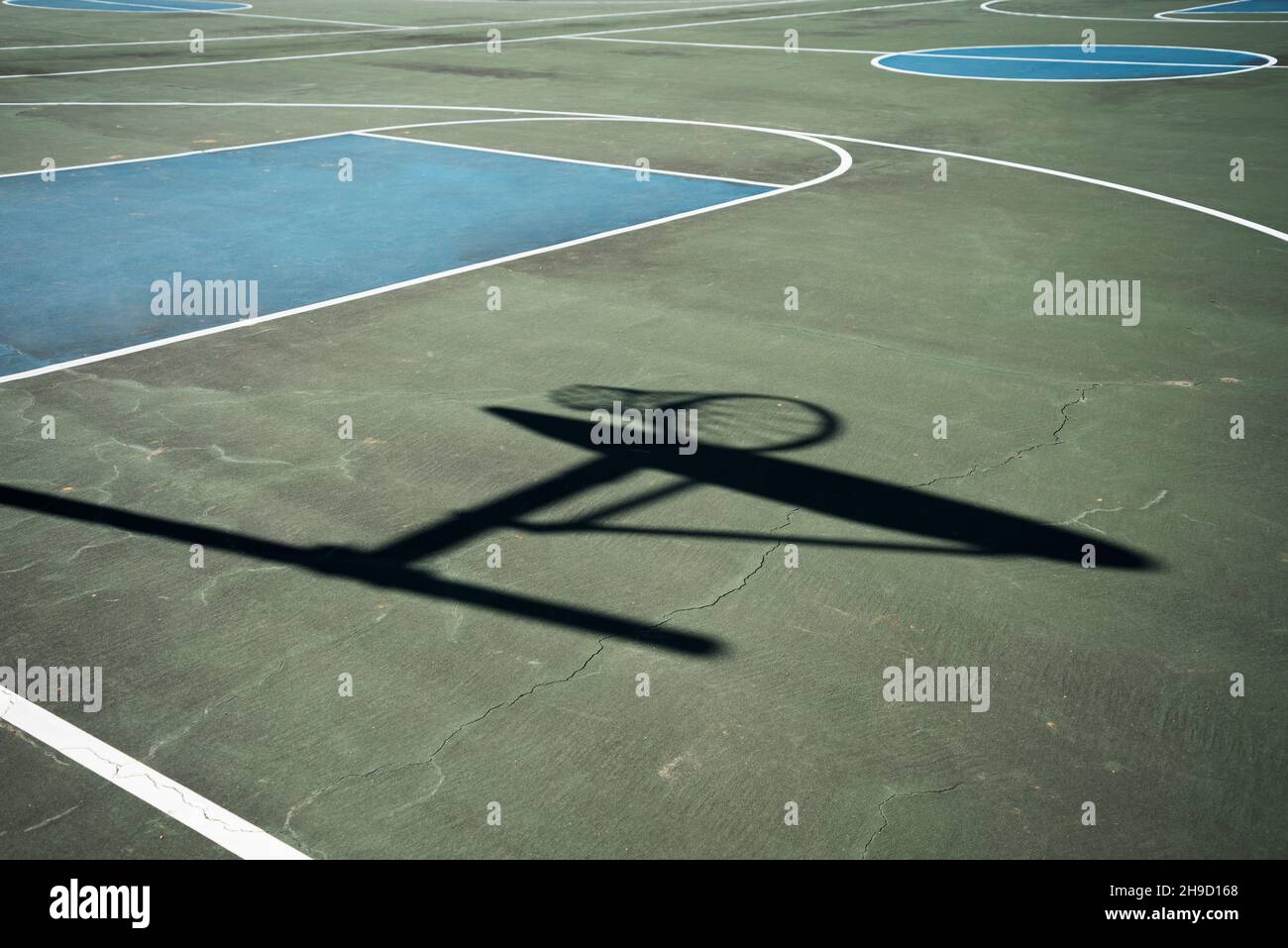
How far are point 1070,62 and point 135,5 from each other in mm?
30546

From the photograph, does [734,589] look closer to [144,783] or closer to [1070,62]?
[144,783]

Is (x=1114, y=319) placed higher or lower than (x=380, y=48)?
lower

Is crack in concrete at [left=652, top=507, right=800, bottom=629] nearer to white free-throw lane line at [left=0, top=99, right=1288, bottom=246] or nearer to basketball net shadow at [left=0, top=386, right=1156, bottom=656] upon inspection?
basketball net shadow at [left=0, top=386, right=1156, bottom=656]

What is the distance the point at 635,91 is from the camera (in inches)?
856

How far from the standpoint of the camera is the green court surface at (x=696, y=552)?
470 cm

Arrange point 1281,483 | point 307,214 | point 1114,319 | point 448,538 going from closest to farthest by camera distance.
→ point 448,538 → point 1281,483 → point 1114,319 → point 307,214

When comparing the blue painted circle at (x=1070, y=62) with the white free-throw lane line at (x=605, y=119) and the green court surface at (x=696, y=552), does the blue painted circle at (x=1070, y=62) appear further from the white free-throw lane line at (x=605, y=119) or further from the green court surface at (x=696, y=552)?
the green court surface at (x=696, y=552)

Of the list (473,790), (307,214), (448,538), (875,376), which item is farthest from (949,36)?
(473,790)

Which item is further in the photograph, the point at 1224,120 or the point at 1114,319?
the point at 1224,120

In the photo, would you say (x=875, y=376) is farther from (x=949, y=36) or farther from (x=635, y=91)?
(x=949, y=36)

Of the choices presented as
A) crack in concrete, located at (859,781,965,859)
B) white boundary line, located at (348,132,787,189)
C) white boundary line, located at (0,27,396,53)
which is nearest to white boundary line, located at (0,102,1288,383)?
white boundary line, located at (348,132,787,189)

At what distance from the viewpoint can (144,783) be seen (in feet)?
15.6
